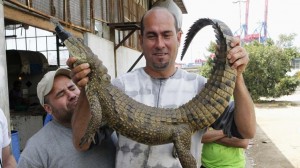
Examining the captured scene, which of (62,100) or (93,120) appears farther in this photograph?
(62,100)

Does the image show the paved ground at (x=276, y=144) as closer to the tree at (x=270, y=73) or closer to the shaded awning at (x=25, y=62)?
the shaded awning at (x=25, y=62)

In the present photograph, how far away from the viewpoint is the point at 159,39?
2207 millimetres

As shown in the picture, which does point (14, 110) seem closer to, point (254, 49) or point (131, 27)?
point (131, 27)

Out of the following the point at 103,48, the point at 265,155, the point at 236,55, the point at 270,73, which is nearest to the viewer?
the point at 236,55

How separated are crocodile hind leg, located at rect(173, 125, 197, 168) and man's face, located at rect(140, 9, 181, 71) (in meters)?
0.45

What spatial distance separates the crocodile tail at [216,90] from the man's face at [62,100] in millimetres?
980

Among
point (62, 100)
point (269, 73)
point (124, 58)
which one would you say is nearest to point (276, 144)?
point (124, 58)

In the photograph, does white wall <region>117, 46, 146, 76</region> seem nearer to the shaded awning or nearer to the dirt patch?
the shaded awning

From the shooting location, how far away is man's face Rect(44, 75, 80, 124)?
104 inches

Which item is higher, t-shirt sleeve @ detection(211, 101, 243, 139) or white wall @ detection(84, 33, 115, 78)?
white wall @ detection(84, 33, 115, 78)

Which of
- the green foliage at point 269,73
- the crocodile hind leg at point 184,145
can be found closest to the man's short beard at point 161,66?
the crocodile hind leg at point 184,145

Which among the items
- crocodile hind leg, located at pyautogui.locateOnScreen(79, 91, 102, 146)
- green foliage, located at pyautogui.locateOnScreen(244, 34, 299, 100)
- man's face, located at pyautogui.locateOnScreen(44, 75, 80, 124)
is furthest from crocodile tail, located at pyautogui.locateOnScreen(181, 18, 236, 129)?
green foliage, located at pyautogui.locateOnScreen(244, 34, 299, 100)

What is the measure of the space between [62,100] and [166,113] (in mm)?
939

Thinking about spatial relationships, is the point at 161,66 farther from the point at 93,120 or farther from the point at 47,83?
the point at 47,83
